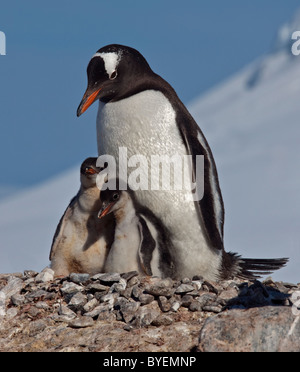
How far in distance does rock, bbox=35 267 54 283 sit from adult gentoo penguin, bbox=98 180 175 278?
1.61 feet

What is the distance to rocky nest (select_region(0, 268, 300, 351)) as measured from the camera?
4473 mm

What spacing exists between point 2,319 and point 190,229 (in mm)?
1854

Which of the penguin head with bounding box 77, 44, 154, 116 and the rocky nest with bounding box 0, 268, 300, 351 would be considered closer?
the rocky nest with bounding box 0, 268, 300, 351

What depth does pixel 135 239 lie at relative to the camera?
5898 mm

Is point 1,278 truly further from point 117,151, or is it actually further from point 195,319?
point 195,319

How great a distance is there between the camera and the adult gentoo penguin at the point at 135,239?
19.2 feet

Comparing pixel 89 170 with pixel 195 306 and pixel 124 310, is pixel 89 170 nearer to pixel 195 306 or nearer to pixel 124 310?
pixel 124 310

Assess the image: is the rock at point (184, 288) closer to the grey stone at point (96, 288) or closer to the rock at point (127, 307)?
the rock at point (127, 307)

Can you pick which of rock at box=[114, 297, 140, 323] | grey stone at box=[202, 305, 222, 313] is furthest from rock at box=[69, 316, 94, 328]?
grey stone at box=[202, 305, 222, 313]

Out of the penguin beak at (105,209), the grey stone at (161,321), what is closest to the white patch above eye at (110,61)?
the penguin beak at (105,209)

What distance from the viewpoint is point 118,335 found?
4.64 metres

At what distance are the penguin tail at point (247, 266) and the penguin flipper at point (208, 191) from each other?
0.23m

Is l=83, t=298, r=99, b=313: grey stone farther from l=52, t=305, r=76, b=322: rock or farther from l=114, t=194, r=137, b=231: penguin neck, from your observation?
l=114, t=194, r=137, b=231: penguin neck
